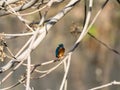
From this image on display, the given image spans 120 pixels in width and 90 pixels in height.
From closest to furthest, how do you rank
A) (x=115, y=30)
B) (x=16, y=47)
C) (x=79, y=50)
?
(x=16, y=47), (x=79, y=50), (x=115, y=30)

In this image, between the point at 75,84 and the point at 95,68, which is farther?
the point at 95,68

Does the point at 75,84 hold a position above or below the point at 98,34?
below

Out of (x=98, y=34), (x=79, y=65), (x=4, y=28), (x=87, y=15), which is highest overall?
(x=4, y=28)

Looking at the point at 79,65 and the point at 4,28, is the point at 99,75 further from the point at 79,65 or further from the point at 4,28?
the point at 4,28

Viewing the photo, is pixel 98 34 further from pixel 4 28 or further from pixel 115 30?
pixel 4 28

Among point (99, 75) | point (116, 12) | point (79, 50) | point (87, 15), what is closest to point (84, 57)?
point (79, 50)

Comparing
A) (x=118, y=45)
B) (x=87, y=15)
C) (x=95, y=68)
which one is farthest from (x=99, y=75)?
(x=87, y=15)

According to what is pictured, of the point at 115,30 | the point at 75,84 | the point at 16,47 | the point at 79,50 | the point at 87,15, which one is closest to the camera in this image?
the point at 87,15
